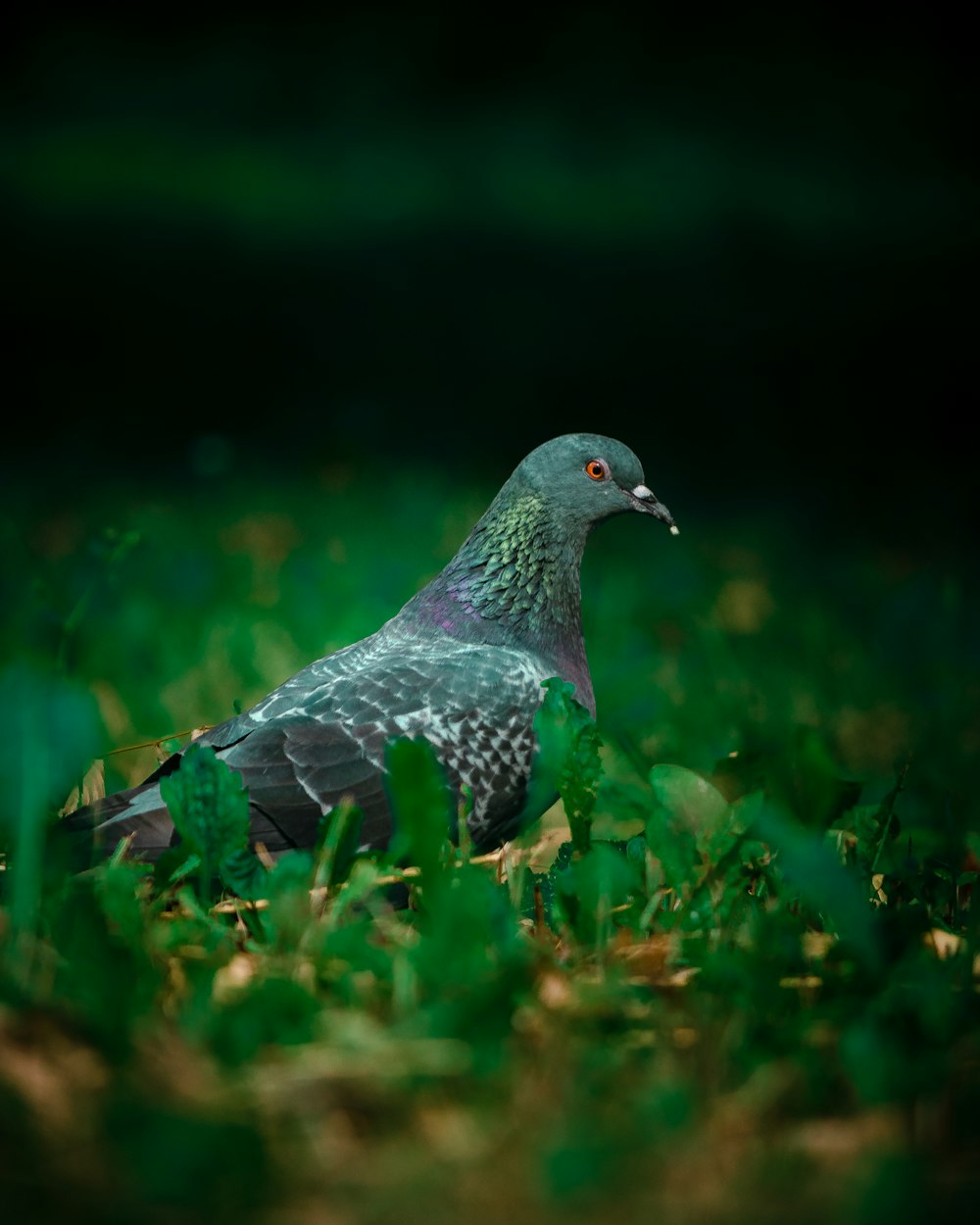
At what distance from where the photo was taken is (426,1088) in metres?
1.40

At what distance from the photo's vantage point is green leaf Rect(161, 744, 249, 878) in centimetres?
202

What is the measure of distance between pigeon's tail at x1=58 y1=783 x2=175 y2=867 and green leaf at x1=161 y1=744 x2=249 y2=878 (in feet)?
0.78

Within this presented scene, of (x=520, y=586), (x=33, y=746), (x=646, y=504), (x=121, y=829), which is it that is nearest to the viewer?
(x=33, y=746)

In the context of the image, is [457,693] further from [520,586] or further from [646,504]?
[646,504]

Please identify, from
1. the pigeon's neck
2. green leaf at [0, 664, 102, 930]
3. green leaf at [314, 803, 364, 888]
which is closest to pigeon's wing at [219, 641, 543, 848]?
the pigeon's neck

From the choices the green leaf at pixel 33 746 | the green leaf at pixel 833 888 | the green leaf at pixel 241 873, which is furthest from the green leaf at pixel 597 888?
the green leaf at pixel 33 746

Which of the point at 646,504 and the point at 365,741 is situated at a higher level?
the point at 646,504

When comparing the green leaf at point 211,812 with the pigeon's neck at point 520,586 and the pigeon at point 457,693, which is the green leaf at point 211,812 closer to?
the pigeon at point 457,693

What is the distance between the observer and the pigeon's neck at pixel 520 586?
9.61 ft

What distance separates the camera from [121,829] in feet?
7.52

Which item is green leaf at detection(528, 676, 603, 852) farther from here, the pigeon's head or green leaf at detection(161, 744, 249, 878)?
the pigeon's head

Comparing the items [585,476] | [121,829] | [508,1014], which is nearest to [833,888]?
[508,1014]

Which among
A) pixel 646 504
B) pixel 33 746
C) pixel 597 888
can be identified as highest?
pixel 646 504

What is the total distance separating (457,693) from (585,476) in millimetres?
652
